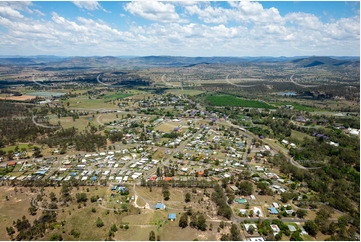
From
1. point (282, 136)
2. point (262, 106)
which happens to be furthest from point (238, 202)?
point (262, 106)

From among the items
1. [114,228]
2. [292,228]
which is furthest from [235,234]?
[114,228]

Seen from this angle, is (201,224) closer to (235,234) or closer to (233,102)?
(235,234)

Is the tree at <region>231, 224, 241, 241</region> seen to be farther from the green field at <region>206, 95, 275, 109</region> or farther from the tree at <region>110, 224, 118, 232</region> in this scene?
the green field at <region>206, 95, 275, 109</region>

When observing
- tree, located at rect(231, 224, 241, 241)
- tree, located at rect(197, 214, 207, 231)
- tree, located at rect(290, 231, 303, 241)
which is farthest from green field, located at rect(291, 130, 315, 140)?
tree, located at rect(197, 214, 207, 231)

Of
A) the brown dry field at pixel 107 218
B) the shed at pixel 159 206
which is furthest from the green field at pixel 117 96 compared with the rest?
the shed at pixel 159 206

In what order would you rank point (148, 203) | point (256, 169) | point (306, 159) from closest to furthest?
point (148, 203) → point (256, 169) → point (306, 159)

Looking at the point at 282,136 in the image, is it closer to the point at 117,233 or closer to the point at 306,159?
the point at 306,159

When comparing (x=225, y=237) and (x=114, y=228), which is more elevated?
(x=225, y=237)

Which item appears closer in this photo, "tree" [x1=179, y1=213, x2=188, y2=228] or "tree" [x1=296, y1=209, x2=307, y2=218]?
"tree" [x1=179, y1=213, x2=188, y2=228]

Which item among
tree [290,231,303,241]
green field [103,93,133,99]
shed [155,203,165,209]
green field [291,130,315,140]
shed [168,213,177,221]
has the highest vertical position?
green field [103,93,133,99]
